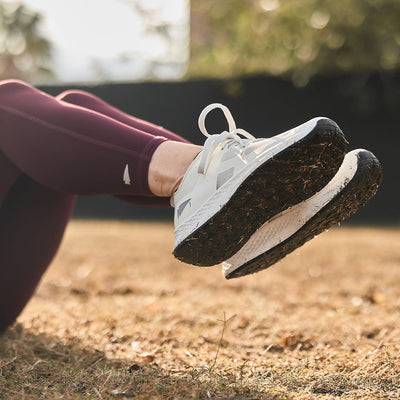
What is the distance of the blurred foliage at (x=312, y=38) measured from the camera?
5863mm

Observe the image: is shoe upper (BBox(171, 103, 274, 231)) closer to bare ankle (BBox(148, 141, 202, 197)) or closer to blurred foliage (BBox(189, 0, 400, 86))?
bare ankle (BBox(148, 141, 202, 197))

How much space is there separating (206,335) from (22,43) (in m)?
18.0

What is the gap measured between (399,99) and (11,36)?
1506cm

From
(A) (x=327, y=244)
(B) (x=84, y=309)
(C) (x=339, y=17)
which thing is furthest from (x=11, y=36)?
(B) (x=84, y=309)

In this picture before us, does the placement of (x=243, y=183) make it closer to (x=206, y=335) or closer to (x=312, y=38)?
(x=206, y=335)

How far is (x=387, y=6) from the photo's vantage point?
19.2ft

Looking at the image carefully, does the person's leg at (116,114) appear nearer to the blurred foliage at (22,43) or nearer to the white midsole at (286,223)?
the white midsole at (286,223)

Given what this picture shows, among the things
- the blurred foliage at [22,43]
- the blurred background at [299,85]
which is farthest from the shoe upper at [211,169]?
the blurred foliage at [22,43]

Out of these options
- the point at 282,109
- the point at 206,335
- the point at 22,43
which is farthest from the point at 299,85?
the point at 22,43

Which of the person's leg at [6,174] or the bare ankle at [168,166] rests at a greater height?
the bare ankle at [168,166]

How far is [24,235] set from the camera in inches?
52.9

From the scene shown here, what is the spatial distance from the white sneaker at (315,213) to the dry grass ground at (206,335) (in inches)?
9.6

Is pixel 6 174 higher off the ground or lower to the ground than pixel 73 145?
lower

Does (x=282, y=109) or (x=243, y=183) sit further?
(x=282, y=109)
